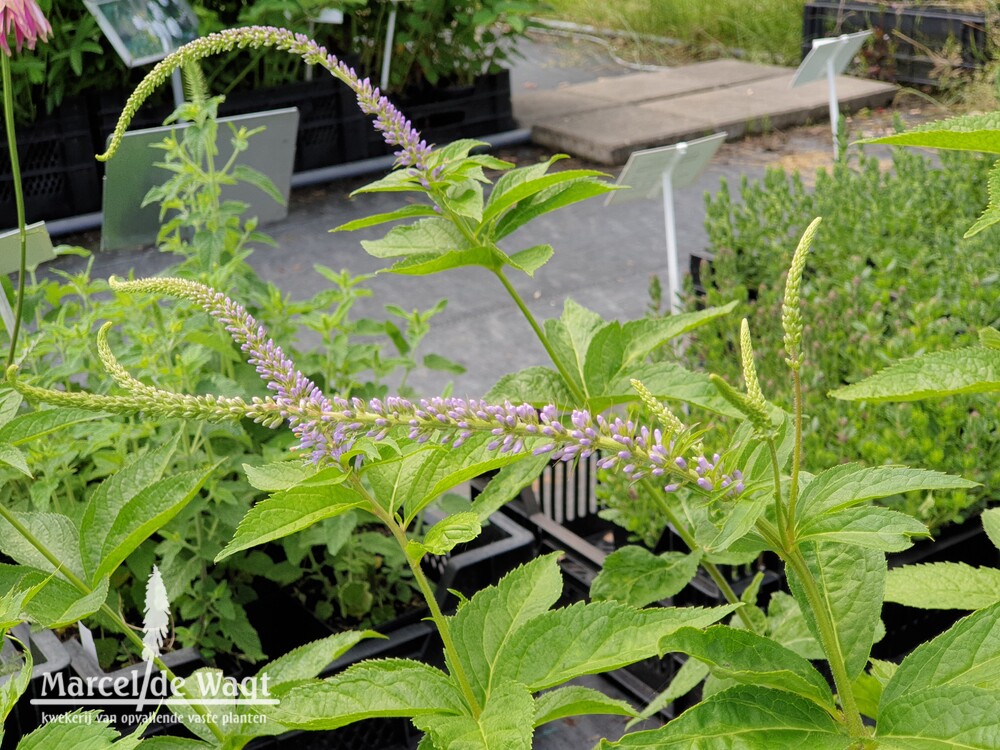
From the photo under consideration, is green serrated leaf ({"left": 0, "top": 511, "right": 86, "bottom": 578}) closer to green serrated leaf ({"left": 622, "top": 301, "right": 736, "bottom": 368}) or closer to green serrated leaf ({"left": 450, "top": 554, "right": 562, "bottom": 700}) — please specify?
green serrated leaf ({"left": 450, "top": 554, "right": 562, "bottom": 700})

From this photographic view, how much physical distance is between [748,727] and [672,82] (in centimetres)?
787

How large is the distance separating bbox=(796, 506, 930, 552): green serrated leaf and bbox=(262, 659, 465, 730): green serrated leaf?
0.37 meters

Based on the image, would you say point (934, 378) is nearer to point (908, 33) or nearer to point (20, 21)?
point (20, 21)

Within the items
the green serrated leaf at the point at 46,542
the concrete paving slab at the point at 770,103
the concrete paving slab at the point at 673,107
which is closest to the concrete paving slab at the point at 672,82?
the concrete paving slab at the point at 673,107

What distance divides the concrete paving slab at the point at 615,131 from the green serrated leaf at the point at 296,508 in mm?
5998

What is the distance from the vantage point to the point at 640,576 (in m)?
1.53

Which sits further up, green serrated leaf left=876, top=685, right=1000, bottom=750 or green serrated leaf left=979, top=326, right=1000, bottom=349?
green serrated leaf left=979, top=326, right=1000, bottom=349

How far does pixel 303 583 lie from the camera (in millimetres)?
2486

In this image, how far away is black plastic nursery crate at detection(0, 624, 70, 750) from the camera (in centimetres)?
187

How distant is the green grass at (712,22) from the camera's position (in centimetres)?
955

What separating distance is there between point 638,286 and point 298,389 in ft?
14.5

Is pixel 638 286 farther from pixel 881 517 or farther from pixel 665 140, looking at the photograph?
pixel 881 517

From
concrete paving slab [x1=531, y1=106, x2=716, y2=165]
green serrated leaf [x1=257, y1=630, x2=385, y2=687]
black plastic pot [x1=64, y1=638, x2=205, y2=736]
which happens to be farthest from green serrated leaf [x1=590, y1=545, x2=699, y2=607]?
concrete paving slab [x1=531, y1=106, x2=716, y2=165]
